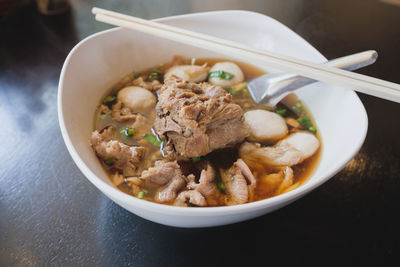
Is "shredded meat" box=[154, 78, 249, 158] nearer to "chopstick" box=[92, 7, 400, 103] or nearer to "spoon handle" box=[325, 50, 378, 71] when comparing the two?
"chopstick" box=[92, 7, 400, 103]

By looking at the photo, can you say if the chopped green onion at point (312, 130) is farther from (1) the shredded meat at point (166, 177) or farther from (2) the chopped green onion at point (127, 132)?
(2) the chopped green onion at point (127, 132)

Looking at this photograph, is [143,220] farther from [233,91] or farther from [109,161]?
[233,91]

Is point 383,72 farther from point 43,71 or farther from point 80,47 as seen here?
point 43,71

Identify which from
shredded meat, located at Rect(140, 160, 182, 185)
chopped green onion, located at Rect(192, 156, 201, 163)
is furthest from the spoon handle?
shredded meat, located at Rect(140, 160, 182, 185)

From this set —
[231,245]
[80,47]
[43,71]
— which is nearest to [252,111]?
[231,245]

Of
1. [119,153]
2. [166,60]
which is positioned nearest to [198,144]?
[119,153]

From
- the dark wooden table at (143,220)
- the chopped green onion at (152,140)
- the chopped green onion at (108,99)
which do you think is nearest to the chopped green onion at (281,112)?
the dark wooden table at (143,220)
